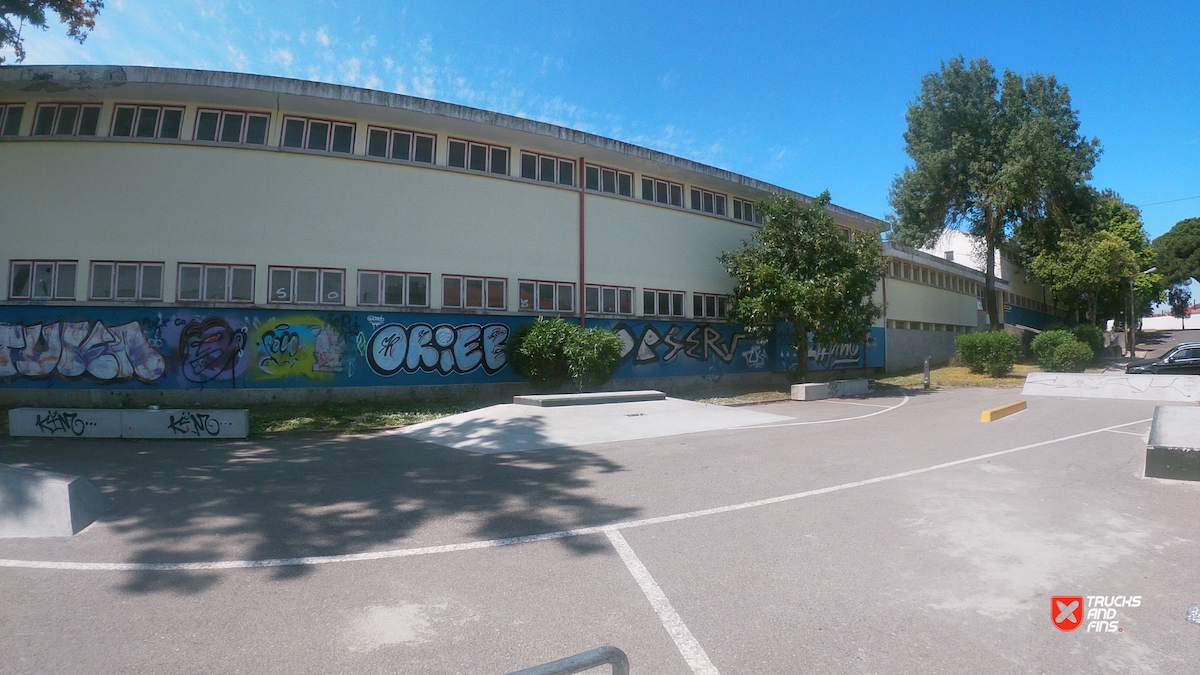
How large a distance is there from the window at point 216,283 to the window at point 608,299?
8.99 metres

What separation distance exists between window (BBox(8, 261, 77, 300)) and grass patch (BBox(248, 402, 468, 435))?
535 cm

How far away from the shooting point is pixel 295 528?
540cm

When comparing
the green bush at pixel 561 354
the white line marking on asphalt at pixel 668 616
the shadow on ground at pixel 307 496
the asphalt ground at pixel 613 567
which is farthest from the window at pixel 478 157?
the white line marking on asphalt at pixel 668 616

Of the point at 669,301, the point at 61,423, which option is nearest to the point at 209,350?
the point at 61,423

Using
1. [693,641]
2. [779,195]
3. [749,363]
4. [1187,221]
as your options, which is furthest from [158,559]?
[1187,221]

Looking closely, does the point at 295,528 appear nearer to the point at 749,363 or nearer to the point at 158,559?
the point at 158,559

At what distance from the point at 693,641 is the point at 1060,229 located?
3771 centimetres

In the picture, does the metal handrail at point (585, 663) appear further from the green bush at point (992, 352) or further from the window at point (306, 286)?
the green bush at point (992, 352)

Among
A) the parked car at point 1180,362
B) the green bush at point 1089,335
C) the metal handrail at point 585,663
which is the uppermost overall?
the green bush at point 1089,335

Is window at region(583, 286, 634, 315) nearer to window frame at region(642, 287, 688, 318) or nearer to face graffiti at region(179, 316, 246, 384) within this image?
window frame at region(642, 287, 688, 318)

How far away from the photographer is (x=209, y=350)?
14617mm

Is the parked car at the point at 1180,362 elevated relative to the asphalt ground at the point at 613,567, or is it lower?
elevated

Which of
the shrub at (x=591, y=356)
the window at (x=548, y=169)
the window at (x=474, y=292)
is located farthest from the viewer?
the window at (x=548, y=169)

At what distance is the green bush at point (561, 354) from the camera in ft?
53.2
